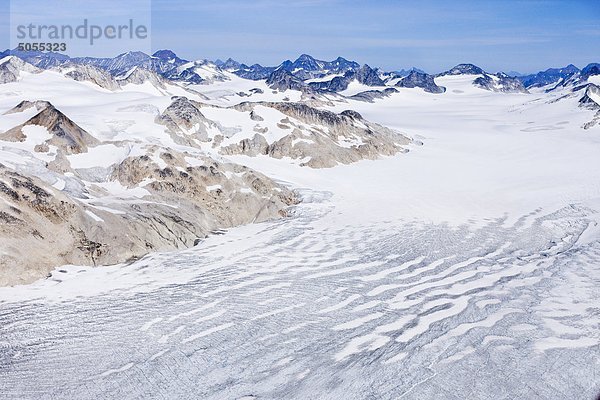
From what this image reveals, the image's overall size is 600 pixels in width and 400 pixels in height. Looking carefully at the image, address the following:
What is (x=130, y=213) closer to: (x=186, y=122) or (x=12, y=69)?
(x=186, y=122)

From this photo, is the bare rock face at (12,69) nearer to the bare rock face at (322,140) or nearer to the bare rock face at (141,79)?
the bare rock face at (141,79)

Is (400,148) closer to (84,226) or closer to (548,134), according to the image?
(548,134)

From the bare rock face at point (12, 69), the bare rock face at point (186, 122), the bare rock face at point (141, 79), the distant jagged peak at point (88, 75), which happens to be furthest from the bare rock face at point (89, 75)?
the bare rock face at point (186, 122)

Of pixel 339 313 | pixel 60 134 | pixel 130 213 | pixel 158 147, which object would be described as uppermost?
pixel 60 134

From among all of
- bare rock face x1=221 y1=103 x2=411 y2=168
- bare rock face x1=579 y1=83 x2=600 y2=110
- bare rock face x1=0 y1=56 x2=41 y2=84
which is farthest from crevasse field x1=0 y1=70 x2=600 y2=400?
bare rock face x1=579 y1=83 x2=600 y2=110

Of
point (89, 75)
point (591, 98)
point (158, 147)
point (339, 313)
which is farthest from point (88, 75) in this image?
point (591, 98)

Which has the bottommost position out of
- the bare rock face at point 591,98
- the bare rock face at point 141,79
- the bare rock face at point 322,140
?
the bare rock face at point 322,140

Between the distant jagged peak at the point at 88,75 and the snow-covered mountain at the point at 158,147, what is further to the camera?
the distant jagged peak at the point at 88,75
